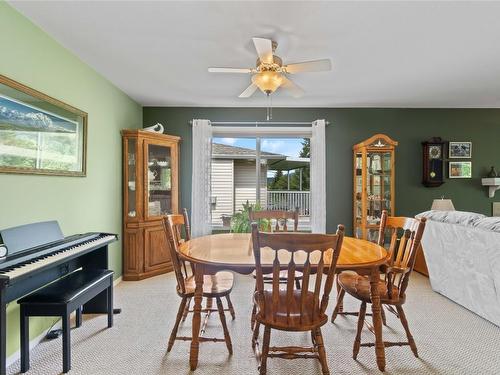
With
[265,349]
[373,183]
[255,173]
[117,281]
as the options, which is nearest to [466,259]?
[373,183]

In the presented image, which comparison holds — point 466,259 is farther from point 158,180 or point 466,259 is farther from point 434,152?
point 158,180

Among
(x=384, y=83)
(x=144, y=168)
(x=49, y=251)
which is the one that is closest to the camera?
(x=49, y=251)

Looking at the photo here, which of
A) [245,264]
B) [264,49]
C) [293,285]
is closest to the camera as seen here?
[293,285]

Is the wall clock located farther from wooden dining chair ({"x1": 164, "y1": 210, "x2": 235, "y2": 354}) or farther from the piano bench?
the piano bench

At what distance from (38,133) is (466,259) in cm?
384

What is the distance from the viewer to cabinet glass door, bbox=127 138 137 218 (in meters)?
3.70

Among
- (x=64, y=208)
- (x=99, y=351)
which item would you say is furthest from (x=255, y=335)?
(x=64, y=208)

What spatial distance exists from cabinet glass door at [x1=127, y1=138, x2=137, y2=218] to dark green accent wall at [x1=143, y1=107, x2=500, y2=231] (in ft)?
2.62

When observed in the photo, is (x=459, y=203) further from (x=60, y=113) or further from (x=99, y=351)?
(x=60, y=113)

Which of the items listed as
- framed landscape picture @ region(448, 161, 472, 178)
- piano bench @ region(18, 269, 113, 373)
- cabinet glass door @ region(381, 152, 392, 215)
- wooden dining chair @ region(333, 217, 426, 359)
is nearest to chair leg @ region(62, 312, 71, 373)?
piano bench @ region(18, 269, 113, 373)

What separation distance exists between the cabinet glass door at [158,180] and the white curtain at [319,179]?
2.15 m

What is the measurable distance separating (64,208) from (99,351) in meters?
1.23

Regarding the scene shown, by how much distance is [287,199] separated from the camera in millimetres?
4746

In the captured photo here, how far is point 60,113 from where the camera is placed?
2445mm
